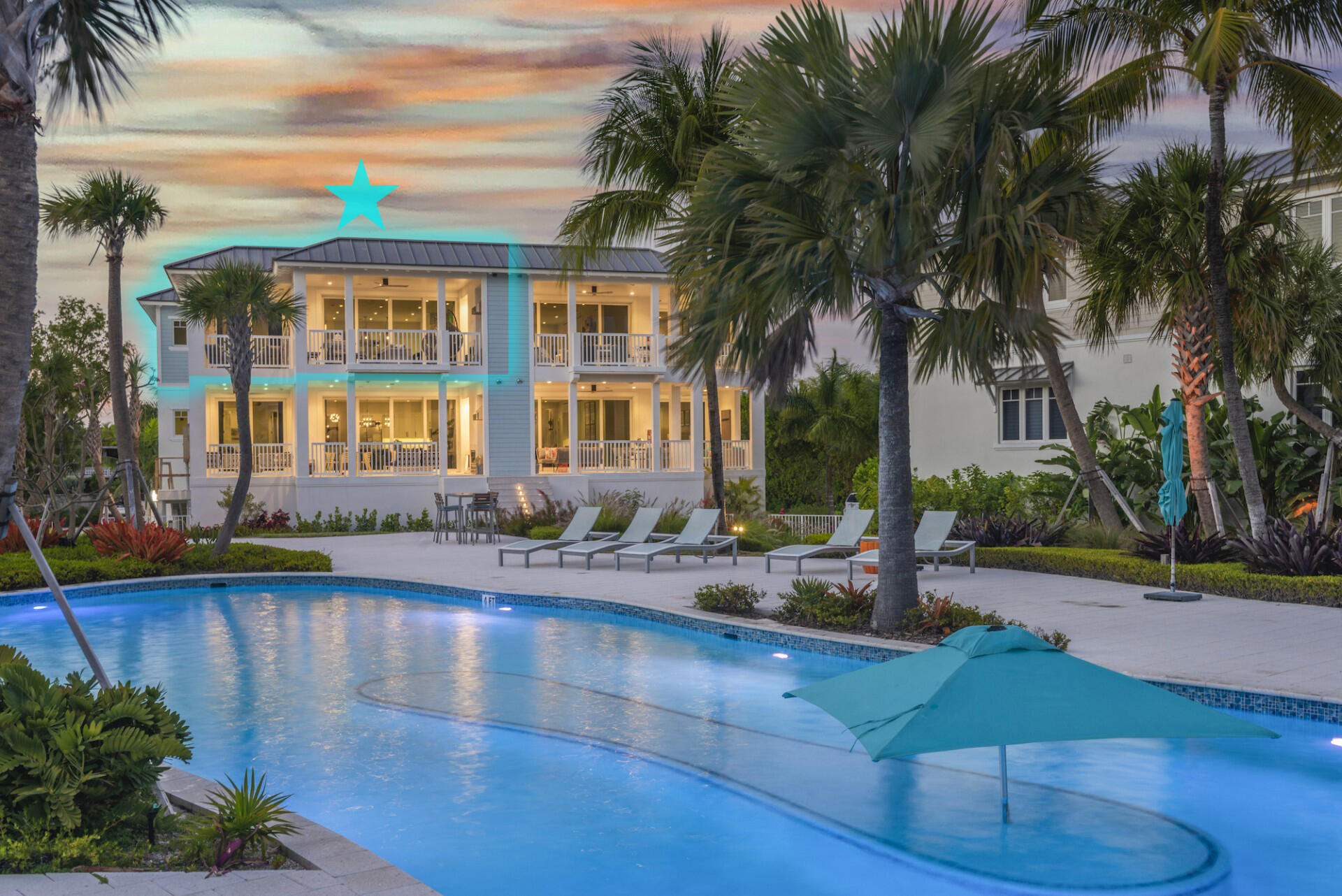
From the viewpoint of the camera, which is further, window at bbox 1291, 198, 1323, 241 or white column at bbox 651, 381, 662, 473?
white column at bbox 651, 381, 662, 473

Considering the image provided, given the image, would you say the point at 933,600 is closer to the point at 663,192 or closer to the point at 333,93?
the point at 663,192

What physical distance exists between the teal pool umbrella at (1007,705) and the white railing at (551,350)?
2450 cm

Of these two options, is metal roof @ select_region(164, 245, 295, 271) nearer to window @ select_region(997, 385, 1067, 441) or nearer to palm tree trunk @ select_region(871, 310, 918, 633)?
window @ select_region(997, 385, 1067, 441)

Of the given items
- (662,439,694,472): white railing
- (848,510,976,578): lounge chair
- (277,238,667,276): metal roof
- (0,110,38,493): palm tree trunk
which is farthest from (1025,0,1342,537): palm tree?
(662,439,694,472): white railing

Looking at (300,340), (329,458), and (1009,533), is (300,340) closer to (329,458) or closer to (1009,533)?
(329,458)

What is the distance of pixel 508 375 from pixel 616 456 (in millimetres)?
3561

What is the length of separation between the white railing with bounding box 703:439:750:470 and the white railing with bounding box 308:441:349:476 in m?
9.23

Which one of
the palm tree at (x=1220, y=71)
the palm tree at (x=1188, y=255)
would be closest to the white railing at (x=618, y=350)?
the palm tree at (x=1188, y=255)

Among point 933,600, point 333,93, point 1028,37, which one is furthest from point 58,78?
point 333,93

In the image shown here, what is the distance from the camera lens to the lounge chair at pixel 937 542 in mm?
14508

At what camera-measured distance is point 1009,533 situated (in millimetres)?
16172

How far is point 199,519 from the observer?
26359 millimetres

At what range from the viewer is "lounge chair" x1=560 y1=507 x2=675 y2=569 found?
16516 millimetres

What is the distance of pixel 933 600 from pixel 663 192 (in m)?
10.6
